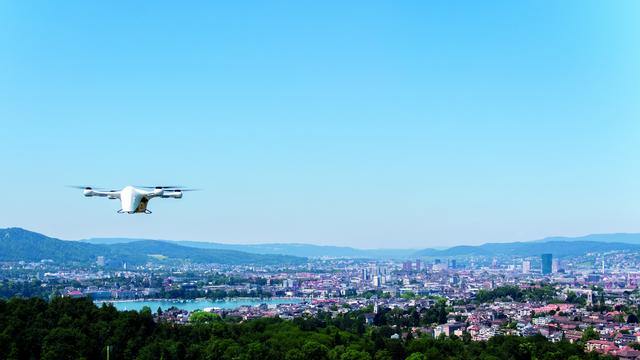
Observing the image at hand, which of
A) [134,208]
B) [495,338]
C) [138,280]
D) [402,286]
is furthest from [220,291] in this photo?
[134,208]

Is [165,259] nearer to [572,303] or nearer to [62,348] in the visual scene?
[572,303]

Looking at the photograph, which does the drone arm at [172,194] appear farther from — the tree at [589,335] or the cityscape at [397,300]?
the tree at [589,335]

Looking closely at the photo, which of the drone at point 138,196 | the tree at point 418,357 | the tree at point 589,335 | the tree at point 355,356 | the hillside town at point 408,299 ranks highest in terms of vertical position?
the drone at point 138,196

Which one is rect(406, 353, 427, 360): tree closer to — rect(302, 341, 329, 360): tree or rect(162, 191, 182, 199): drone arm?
rect(302, 341, 329, 360): tree

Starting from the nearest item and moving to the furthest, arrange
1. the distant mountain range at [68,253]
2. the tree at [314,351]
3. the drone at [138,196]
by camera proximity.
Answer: the drone at [138,196] < the tree at [314,351] < the distant mountain range at [68,253]

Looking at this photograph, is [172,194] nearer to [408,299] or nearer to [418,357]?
[418,357]

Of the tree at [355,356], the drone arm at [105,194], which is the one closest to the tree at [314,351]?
the tree at [355,356]

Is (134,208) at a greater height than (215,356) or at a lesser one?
greater

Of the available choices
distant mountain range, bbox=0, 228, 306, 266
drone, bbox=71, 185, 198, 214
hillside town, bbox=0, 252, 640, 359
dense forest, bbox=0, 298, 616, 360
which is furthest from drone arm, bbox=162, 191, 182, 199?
distant mountain range, bbox=0, 228, 306, 266
